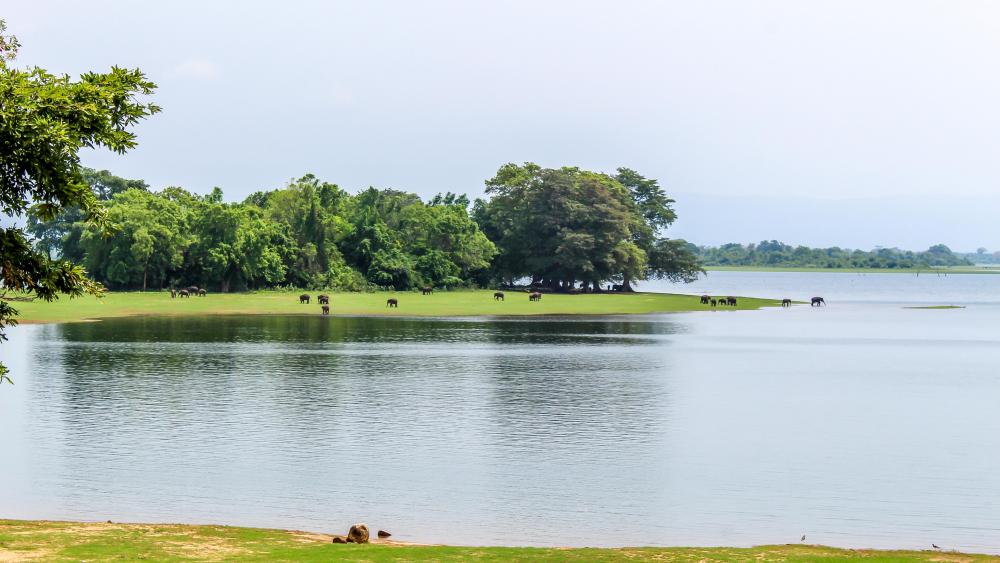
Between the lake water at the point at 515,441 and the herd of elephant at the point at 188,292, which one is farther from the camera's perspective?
the herd of elephant at the point at 188,292

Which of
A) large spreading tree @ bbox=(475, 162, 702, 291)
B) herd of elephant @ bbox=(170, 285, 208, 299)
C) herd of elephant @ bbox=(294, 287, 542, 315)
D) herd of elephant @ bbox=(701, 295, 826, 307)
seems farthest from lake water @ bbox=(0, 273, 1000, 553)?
large spreading tree @ bbox=(475, 162, 702, 291)

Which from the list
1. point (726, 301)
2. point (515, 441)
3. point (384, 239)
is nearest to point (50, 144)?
point (515, 441)

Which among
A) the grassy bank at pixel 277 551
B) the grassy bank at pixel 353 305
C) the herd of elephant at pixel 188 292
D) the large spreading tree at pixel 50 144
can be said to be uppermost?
the large spreading tree at pixel 50 144

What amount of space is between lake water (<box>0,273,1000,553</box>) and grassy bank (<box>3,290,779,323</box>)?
31.2 meters

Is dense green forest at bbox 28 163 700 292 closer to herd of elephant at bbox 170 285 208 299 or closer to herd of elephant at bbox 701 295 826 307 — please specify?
herd of elephant at bbox 170 285 208 299

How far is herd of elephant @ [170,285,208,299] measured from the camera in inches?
4336

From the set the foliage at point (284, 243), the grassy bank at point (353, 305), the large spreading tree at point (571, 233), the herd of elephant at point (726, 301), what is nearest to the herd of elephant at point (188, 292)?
the grassy bank at point (353, 305)

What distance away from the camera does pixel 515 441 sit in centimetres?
3141

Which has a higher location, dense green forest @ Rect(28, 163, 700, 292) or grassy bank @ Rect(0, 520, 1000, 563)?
dense green forest @ Rect(28, 163, 700, 292)

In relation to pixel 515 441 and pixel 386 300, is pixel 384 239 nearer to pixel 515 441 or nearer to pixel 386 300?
pixel 386 300

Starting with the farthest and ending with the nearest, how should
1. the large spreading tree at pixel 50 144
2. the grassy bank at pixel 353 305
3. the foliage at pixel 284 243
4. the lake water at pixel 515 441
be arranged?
the foliage at pixel 284 243 < the grassy bank at pixel 353 305 < the lake water at pixel 515 441 < the large spreading tree at pixel 50 144

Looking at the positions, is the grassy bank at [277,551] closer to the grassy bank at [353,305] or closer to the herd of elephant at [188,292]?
the grassy bank at [353,305]

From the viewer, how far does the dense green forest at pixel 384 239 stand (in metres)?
118

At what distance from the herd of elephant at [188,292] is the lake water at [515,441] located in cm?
4860
